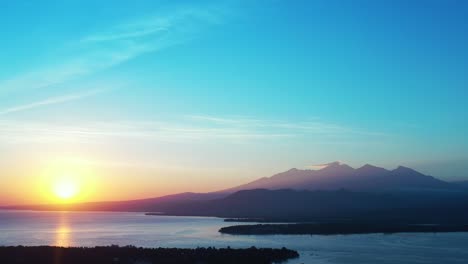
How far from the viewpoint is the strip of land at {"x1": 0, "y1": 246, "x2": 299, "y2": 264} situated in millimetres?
46250

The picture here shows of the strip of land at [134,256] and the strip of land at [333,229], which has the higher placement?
the strip of land at [333,229]

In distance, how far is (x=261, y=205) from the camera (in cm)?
18625

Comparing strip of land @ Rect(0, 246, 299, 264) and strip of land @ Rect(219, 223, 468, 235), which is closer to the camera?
strip of land @ Rect(0, 246, 299, 264)

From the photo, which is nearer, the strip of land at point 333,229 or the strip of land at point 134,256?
the strip of land at point 134,256

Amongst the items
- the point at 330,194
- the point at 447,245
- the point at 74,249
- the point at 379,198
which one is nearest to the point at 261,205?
the point at 330,194

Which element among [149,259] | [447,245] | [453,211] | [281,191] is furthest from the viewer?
[281,191]

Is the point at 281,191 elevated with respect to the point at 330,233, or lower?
elevated

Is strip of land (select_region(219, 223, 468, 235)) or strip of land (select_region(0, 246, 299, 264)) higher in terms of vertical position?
strip of land (select_region(219, 223, 468, 235))

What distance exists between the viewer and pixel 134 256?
48094mm

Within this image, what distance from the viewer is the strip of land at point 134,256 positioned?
46.2 metres

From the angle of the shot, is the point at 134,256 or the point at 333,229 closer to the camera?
the point at 134,256

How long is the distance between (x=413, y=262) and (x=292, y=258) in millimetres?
10341

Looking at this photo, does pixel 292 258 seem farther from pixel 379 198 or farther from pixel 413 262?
pixel 379 198

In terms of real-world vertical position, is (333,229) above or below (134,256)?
above
